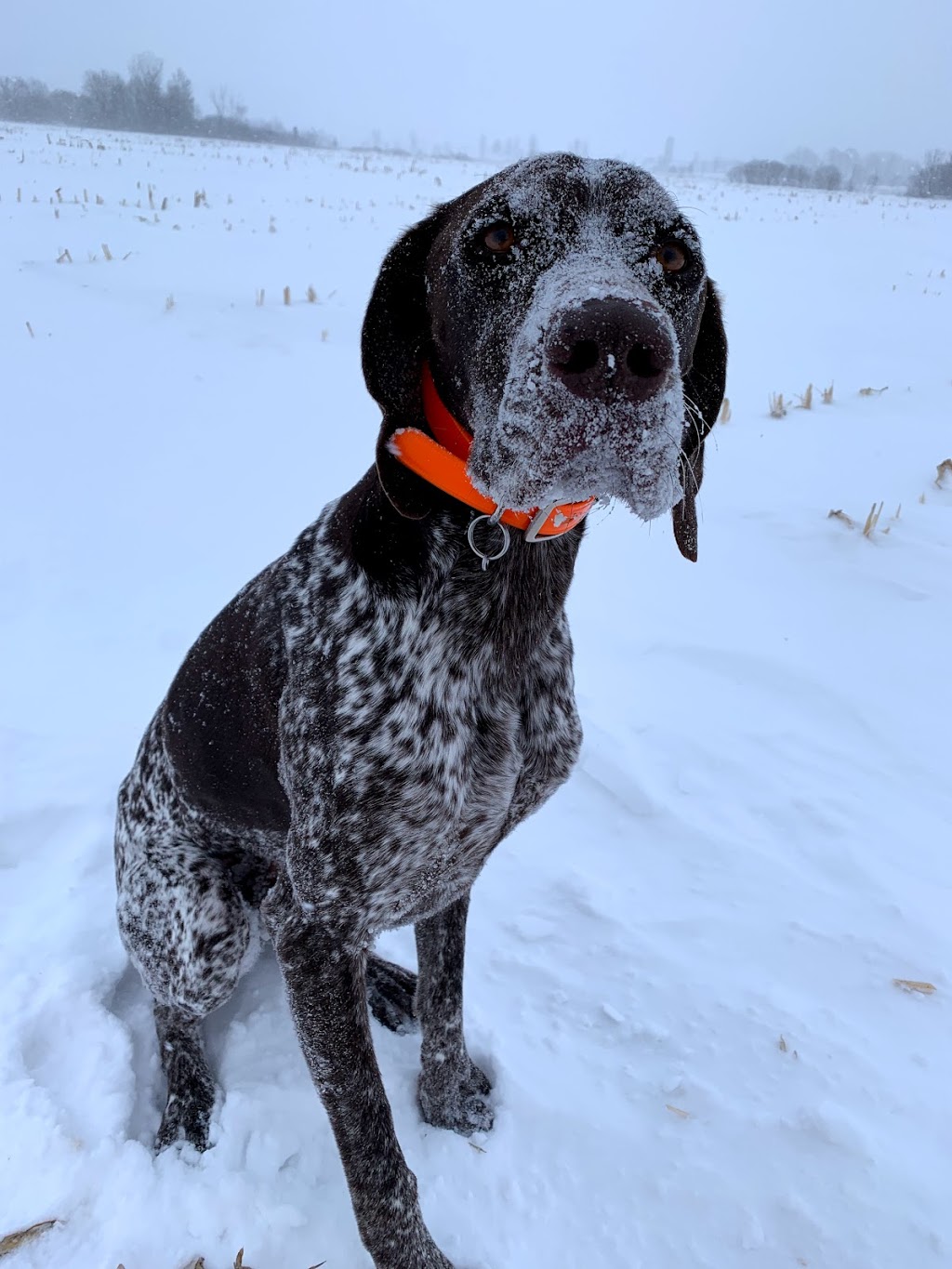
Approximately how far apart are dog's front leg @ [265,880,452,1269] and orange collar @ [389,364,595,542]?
1.03 metres

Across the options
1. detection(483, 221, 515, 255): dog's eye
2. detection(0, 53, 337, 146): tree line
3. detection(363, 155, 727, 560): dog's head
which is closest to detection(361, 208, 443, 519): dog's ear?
detection(363, 155, 727, 560): dog's head

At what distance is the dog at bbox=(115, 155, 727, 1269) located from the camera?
4.67ft

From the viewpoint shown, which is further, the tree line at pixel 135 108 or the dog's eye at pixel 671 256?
the tree line at pixel 135 108

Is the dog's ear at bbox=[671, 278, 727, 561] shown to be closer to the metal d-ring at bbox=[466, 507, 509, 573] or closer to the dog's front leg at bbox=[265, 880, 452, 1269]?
the metal d-ring at bbox=[466, 507, 509, 573]

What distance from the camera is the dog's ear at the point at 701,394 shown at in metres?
1.87

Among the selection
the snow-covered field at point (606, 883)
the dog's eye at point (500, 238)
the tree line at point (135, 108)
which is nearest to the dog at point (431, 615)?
the dog's eye at point (500, 238)

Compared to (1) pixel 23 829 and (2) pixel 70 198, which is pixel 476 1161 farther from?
(2) pixel 70 198

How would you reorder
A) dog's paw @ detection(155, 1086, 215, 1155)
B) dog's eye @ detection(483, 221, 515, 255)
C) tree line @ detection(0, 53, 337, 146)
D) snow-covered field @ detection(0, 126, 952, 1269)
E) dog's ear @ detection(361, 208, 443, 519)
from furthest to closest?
tree line @ detection(0, 53, 337, 146) → dog's paw @ detection(155, 1086, 215, 1155) → snow-covered field @ detection(0, 126, 952, 1269) → dog's ear @ detection(361, 208, 443, 519) → dog's eye @ detection(483, 221, 515, 255)

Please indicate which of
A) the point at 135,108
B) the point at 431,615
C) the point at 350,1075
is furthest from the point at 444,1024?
the point at 135,108

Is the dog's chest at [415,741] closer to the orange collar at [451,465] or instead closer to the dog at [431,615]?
the dog at [431,615]

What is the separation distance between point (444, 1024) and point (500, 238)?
206 cm

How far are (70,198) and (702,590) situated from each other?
40.1 feet

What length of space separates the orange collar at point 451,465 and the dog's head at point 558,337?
0.10 feet

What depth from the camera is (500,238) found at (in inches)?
63.3
